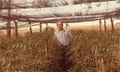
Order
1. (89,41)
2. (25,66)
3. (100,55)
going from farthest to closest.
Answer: (89,41) < (100,55) < (25,66)

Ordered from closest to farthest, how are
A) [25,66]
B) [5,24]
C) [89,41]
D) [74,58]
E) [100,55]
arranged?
1. [25,66]
2. [100,55]
3. [74,58]
4. [89,41]
5. [5,24]

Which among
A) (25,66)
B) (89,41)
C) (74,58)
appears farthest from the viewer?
(89,41)

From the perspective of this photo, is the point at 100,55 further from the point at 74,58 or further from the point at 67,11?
the point at 67,11

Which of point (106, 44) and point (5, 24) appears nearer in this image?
point (106, 44)

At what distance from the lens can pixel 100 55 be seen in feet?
9.43

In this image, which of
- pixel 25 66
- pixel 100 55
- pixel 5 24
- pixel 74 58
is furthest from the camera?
pixel 5 24

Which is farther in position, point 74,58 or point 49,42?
point 49,42

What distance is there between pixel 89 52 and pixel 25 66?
0.72 meters

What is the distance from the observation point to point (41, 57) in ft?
9.61

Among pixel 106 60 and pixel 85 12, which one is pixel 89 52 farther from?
pixel 85 12

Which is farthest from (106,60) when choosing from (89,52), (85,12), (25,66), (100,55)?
(85,12)

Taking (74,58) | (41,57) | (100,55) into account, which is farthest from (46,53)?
→ (100,55)

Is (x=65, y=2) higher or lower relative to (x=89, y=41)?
higher

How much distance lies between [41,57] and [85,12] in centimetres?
195
